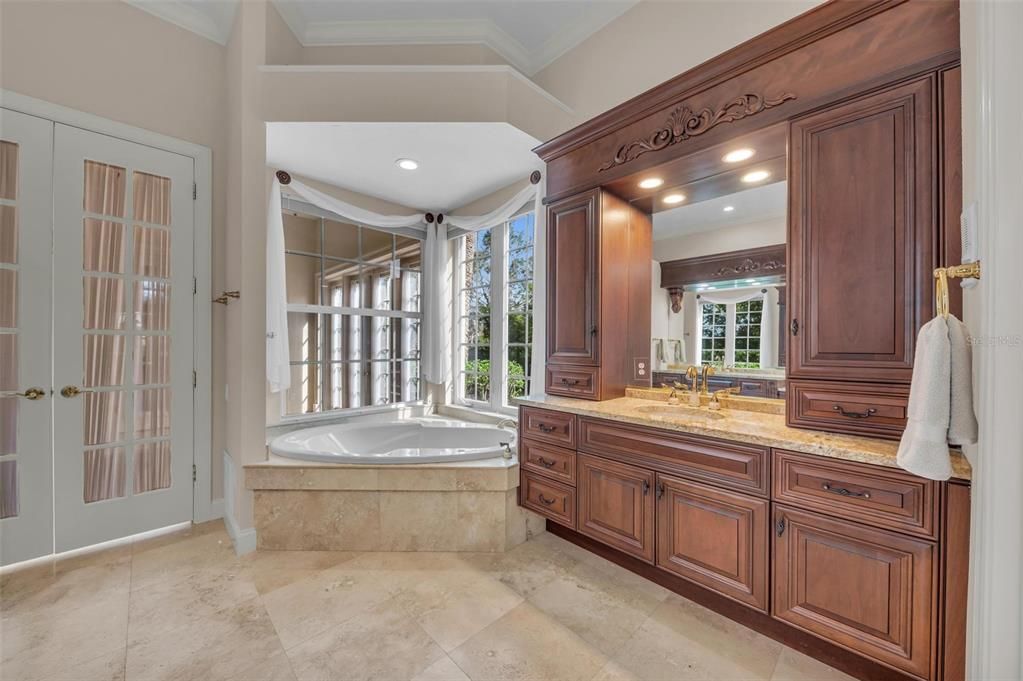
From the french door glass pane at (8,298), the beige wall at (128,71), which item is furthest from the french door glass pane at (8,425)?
the beige wall at (128,71)

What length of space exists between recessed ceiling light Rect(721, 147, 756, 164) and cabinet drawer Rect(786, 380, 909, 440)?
1050 millimetres

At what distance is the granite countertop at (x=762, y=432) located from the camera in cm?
130

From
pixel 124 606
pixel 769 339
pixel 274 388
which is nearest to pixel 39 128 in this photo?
pixel 274 388

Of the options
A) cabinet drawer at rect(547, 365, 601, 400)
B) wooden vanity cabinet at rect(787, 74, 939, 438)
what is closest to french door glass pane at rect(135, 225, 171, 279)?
cabinet drawer at rect(547, 365, 601, 400)

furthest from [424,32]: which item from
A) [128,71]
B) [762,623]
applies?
[762,623]

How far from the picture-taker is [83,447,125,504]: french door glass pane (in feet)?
7.44

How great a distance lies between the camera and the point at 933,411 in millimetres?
1107

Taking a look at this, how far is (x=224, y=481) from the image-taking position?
264 centimetres

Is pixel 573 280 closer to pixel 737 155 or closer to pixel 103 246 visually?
pixel 737 155

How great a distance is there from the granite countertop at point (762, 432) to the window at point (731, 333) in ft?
0.89

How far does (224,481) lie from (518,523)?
187 cm

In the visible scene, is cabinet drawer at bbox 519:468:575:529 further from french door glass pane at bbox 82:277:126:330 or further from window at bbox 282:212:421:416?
french door glass pane at bbox 82:277:126:330

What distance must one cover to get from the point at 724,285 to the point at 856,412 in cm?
89

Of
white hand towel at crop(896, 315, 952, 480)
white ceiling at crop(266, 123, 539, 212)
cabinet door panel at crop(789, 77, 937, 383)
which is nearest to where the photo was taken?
white hand towel at crop(896, 315, 952, 480)
